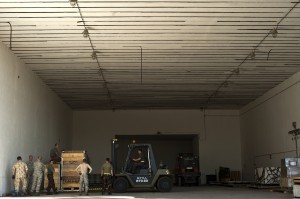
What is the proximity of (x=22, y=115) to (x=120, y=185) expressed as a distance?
4.84 metres

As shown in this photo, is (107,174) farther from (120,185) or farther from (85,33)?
(85,33)

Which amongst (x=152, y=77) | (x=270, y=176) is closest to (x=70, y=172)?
(x=152, y=77)

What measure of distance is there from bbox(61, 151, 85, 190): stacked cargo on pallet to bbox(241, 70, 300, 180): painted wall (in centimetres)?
1002

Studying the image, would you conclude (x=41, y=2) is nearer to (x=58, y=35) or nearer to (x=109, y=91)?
(x=58, y=35)

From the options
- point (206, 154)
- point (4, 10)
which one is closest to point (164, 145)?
point (206, 154)

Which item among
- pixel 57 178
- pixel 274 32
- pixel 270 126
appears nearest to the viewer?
pixel 274 32

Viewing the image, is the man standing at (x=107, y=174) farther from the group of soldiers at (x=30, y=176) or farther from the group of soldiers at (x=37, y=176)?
the group of soldiers at (x=30, y=176)

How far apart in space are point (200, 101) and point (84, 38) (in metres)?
13.5

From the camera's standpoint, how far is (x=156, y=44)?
15.9 meters

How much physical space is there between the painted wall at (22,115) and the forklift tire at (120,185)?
389 centimetres

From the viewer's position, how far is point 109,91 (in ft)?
78.4

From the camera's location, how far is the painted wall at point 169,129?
29.8 metres

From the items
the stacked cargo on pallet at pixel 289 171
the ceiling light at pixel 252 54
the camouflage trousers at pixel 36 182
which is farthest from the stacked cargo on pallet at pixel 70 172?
the stacked cargo on pallet at pixel 289 171

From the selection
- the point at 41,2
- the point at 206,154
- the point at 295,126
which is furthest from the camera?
the point at 206,154
